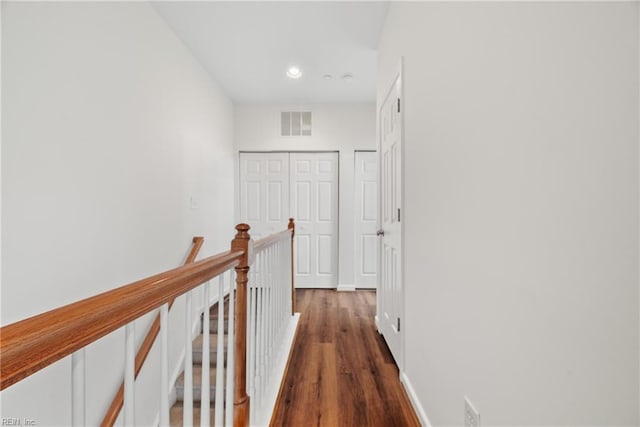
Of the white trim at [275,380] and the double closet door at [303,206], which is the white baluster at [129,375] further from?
the double closet door at [303,206]

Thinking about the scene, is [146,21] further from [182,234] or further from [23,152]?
[182,234]

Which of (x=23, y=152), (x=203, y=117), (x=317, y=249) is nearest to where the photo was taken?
(x=23, y=152)

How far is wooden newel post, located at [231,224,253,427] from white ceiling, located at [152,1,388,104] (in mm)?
1939

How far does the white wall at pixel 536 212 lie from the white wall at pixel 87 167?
6.00ft

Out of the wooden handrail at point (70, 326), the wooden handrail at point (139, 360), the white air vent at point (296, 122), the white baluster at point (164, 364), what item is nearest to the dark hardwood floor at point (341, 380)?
the wooden handrail at point (139, 360)

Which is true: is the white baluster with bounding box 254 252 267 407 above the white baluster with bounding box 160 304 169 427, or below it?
below

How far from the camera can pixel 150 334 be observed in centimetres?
215

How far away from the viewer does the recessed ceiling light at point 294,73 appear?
3109 millimetres

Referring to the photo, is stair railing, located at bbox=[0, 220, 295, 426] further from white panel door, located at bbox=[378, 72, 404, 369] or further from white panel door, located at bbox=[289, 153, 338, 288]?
white panel door, located at bbox=[289, 153, 338, 288]

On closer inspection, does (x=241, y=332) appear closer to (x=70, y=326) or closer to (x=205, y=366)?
(x=205, y=366)

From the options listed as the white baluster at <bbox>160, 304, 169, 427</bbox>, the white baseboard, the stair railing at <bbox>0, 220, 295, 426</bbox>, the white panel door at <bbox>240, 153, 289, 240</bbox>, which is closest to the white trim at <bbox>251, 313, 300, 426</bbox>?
the stair railing at <bbox>0, 220, 295, 426</bbox>

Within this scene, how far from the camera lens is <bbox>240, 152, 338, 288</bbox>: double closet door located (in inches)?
166

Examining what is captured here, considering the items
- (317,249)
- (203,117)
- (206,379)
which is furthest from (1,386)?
(317,249)

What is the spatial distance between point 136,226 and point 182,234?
68 centimetres
